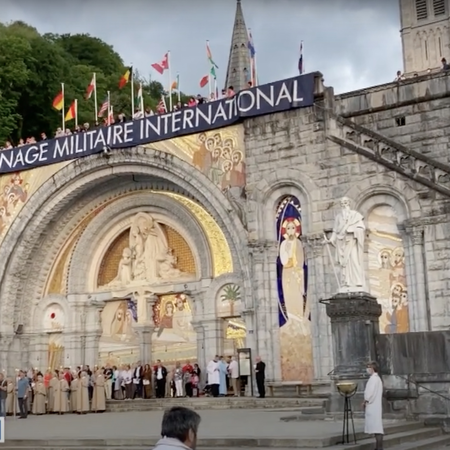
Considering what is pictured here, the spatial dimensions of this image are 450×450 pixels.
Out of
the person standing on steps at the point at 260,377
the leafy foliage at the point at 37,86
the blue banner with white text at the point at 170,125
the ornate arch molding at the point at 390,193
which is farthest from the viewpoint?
the leafy foliage at the point at 37,86

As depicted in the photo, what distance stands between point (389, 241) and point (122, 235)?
10.3 metres

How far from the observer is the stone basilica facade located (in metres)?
19.7

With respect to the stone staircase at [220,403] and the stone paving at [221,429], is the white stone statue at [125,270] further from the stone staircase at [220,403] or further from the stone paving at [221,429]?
the stone paving at [221,429]

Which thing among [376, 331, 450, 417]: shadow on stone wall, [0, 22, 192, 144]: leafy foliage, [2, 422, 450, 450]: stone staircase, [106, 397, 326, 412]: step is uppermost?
[0, 22, 192, 144]: leafy foliage

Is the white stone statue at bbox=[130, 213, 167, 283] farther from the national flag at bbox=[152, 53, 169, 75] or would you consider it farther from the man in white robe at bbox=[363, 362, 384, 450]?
the man in white robe at bbox=[363, 362, 384, 450]

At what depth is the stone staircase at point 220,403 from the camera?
1892cm

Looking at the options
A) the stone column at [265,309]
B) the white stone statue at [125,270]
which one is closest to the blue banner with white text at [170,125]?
the white stone statue at [125,270]

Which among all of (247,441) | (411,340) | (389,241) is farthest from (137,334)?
(247,441)

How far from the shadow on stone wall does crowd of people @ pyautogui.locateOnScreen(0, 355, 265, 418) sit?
7.86 meters

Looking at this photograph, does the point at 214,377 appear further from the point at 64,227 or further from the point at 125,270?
the point at 64,227

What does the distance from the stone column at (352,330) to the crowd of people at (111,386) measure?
7947mm

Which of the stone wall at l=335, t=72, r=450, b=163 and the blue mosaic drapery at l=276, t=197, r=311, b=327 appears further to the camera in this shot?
the blue mosaic drapery at l=276, t=197, r=311, b=327

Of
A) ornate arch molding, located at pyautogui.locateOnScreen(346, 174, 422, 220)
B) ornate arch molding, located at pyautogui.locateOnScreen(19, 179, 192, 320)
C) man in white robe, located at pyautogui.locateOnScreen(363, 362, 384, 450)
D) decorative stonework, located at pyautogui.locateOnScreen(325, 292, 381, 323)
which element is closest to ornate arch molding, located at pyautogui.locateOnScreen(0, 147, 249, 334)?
ornate arch molding, located at pyautogui.locateOnScreen(19, 179, 192, 320)

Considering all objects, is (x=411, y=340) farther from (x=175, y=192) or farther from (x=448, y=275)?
(x=175, y=192)
